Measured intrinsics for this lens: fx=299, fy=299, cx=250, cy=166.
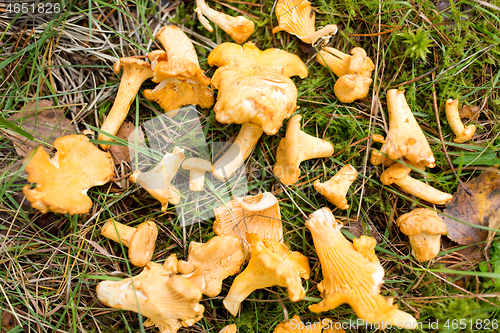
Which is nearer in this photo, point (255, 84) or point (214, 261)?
point (255, 84)

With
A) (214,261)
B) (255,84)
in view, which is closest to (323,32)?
(255,84)

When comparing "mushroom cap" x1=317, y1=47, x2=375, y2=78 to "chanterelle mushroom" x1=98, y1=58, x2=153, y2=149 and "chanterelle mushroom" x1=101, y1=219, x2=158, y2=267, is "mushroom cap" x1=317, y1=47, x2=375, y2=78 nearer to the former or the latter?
"chanterelle mushroom" x1=98, y1=58, x2=153, y2=149

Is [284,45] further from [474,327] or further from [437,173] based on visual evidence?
[474,327]

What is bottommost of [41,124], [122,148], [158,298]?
[158,298]

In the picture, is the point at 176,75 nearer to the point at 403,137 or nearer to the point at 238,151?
the point at 238,151

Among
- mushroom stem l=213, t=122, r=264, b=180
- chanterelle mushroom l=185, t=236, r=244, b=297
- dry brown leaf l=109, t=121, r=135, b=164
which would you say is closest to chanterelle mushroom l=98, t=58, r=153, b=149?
dry brown leaf l=109, t=121, r=135, b=164

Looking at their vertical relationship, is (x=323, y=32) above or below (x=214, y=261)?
above

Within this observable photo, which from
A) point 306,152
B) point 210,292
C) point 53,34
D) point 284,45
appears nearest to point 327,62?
point 284,45

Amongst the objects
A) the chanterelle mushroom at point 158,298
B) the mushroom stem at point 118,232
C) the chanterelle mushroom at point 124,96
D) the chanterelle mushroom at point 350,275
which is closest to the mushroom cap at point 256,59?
the chanterelle mushroom at point 124,96
